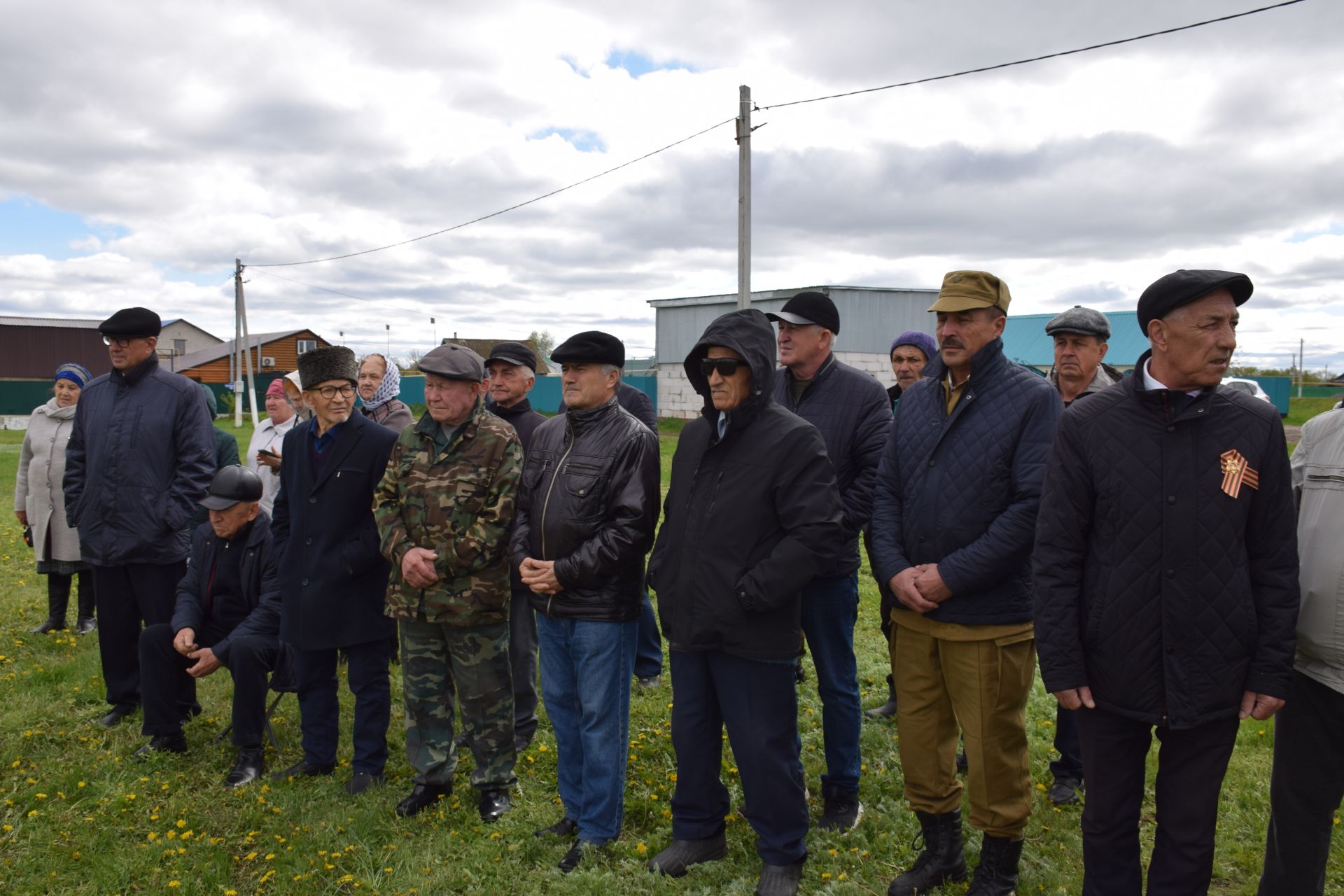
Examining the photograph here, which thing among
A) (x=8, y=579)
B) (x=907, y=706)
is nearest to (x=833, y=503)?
(x=907, y=706)

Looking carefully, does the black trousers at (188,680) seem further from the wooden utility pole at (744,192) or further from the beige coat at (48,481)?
the wooden utility pole at (744,192)

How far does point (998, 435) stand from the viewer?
10.7ft

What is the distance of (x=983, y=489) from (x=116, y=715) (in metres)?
5.15

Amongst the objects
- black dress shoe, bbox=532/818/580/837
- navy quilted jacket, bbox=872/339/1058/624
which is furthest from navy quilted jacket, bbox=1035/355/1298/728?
black dress shoe, bbox=532/818/580/837

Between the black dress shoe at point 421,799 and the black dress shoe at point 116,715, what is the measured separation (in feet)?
7.43

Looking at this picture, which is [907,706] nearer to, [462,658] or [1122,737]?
[1122,737]

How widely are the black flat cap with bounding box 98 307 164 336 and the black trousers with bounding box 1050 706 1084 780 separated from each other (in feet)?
17.6

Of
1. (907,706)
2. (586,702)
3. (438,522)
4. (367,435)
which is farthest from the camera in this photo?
(367,435)

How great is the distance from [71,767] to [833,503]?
4266 millimetres

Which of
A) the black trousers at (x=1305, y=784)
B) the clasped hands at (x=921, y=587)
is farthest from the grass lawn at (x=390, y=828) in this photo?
the clasped hands at (x=921, y=587)

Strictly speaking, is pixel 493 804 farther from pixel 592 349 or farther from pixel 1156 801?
pixel 1156 801

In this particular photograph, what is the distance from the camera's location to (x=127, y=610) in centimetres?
541

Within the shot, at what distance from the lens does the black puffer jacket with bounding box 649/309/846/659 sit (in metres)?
3.29

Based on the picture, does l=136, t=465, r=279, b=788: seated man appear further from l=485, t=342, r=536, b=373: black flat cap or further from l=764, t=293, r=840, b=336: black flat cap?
l=764, t=293, r=840, b=336: black flat cap
